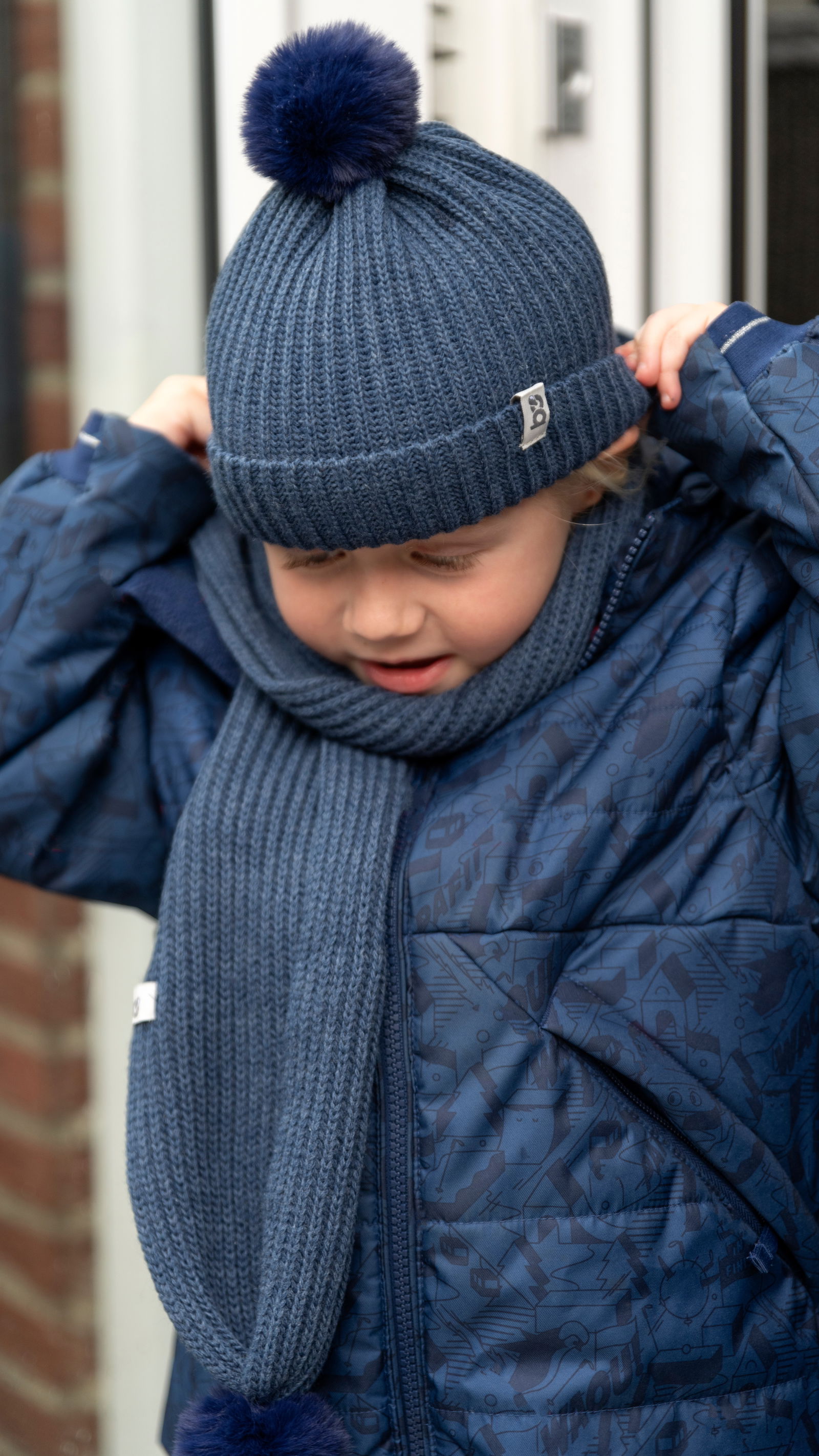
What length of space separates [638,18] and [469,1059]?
121 centimetres

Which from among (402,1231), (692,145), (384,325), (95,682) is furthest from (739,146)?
(402,1231)

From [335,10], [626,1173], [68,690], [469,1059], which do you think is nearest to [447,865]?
[469,1059]

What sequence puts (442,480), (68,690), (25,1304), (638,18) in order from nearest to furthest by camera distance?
1. (442,480)
2. (68,690)
3. (638,18)
4. (25,1304)

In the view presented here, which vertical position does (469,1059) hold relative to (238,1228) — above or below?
above

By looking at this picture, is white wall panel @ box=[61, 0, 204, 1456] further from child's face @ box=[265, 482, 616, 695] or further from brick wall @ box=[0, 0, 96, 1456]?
child's face @ box=[265, 482, 616, 695]

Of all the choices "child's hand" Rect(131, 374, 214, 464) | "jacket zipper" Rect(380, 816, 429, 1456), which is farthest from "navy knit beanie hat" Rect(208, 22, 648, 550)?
"jacket zipper" Rect(380, 816, 429, 1456)

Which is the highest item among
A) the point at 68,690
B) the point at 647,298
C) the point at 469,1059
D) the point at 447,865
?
the point at 647,298

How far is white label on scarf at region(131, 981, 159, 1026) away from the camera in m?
1.07

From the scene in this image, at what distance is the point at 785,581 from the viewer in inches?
41.9

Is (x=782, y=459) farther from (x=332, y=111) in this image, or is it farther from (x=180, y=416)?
(x=180, y=416)

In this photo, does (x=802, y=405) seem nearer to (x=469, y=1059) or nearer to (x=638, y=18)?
(x=469, y=1059)

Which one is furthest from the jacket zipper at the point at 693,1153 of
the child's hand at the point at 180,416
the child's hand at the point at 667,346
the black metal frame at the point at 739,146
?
the black metal frame at the point at 739,146

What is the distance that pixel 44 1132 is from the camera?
1.73 metres

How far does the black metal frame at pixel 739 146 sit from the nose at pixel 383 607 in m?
0.76
